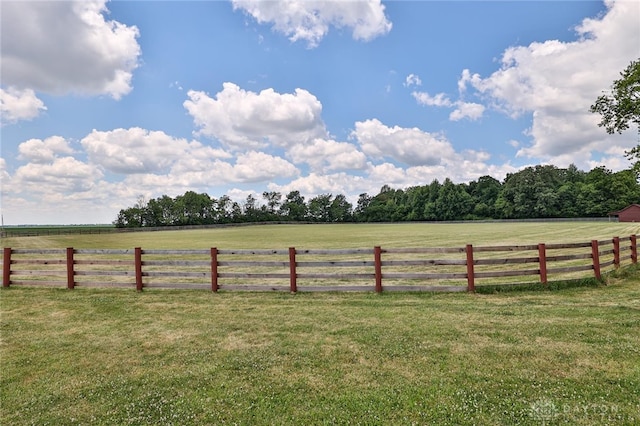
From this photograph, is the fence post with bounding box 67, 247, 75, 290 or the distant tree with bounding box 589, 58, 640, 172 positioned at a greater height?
the distant tree with bounding box 589, 58, 640, 172

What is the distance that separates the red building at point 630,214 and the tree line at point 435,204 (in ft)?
10.7

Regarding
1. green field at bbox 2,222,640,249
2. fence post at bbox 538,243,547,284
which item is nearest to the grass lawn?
fence post at bbox 538,243,547,284

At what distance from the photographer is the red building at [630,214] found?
73.2 meters

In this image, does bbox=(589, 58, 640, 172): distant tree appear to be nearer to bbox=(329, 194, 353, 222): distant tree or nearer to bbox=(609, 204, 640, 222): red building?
bbox=(609, 204, 640, 222): red building

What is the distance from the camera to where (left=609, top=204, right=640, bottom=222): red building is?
7325cm

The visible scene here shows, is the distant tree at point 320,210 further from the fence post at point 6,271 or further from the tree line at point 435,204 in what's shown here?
the fence post at point 6,271

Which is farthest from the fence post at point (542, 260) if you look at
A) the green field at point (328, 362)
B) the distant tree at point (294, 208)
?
the distant tree at point (294, 208)

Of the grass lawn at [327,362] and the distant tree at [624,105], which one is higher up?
the distant tree at [624,105]

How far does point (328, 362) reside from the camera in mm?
5195

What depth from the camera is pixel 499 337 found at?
237 inches

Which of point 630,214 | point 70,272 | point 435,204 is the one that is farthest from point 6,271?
point 435,204

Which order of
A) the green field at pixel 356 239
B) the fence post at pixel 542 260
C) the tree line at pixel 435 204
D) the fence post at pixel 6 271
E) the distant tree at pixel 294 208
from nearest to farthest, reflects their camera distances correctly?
1. the fence post at pixel 542 260
2. the fence post at pixel 6 271
3. the green field at pixel 356 239
4. the tree line at pixel 435 204
5. the distant tree at pixel 294 208

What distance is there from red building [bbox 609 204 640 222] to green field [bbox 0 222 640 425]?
8474 cm

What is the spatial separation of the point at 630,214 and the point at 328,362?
9307 centimetres
